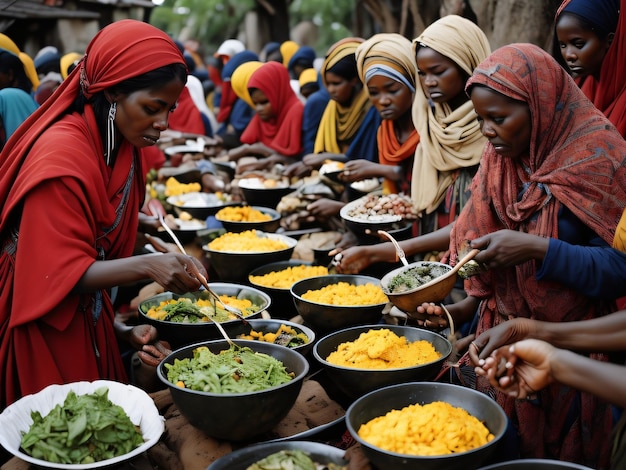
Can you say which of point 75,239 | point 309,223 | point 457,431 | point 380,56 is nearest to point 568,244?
point 457,431

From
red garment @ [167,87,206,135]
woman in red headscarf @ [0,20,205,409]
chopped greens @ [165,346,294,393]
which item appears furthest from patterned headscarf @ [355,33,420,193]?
red garment @ [167,87,206,135]

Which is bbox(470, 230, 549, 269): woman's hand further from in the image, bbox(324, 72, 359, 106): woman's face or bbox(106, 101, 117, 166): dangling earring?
bbox(324, 72, 359, 106): woman's face

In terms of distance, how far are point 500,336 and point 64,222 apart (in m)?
1.72

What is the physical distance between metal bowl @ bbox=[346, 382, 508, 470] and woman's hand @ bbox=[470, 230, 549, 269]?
50cm

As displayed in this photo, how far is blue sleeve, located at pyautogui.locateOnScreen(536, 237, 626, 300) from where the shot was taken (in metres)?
2.12

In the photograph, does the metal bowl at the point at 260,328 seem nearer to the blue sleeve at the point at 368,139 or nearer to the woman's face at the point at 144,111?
the woman's face at the point at 144,111

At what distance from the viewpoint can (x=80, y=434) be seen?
187cm

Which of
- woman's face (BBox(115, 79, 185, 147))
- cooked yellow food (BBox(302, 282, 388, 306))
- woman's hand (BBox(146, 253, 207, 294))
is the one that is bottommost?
cooked yellow food (BBox(302, 282, 388, 306))

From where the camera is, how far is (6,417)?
1975mm

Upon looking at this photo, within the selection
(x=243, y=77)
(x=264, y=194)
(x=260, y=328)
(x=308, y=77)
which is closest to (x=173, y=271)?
(x=260, y=328)

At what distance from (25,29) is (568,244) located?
1269 cm

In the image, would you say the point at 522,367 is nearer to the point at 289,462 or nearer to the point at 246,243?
the point at 289,462

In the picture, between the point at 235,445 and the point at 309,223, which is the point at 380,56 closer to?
the point at 309,223

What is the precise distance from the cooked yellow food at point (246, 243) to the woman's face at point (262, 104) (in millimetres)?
2981
